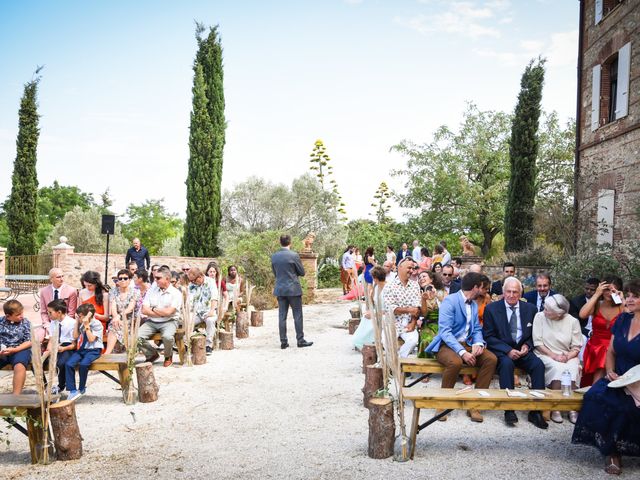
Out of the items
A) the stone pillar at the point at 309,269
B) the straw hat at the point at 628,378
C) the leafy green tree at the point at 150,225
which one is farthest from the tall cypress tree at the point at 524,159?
the leafy green tree at the point at 150,225

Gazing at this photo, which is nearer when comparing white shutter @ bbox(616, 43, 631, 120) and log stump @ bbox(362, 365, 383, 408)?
log stump @ bbox(362, 365, 383, 408)

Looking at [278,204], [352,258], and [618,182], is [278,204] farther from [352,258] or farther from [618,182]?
[618,182]

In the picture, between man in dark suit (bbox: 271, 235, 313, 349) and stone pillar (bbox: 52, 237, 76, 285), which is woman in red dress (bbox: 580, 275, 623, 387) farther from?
stone pillar (bbox: 52, 237, 76, 285)

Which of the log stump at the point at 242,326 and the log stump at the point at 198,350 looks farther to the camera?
the log stump at the point at 242,326

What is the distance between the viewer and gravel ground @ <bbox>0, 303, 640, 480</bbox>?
4270mm

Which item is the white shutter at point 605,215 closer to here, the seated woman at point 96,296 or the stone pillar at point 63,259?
the seated woman at point 96,296

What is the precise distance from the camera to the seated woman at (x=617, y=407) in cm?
415

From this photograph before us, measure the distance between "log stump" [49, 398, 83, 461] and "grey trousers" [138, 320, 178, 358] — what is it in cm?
323

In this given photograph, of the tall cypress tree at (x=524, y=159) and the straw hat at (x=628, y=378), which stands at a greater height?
the tall cypress tree at (x=524, y=159)

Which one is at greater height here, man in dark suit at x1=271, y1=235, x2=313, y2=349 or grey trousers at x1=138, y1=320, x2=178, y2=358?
man in dark suit at x1=271, y1=235, x2=313, y2=349

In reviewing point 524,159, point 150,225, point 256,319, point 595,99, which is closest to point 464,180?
point 524,159

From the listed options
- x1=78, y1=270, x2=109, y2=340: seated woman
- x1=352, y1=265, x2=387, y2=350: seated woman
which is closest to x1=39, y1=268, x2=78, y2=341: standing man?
x1=78, y1=270, x2=109, y2=340: seated woman

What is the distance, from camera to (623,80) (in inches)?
524

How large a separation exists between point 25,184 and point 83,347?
69.9 feet
